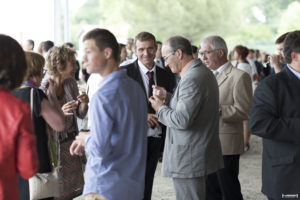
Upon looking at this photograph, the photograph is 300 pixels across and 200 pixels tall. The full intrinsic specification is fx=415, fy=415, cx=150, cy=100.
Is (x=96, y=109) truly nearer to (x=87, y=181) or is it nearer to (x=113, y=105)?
(x=113, y=105)

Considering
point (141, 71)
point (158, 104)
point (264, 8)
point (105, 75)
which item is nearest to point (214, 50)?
point (141, 71)

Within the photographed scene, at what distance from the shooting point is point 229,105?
3.83 metres

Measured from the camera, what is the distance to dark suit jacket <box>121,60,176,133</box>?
3.72m

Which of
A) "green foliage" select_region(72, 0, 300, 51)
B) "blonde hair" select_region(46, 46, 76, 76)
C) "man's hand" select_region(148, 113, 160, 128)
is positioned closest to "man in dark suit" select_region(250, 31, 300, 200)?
"man's hand" select_region(148, 113, 160, 128)

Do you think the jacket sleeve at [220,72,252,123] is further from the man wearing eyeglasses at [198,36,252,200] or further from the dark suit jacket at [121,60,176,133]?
the dark suit jacket at [121,60,176,133]

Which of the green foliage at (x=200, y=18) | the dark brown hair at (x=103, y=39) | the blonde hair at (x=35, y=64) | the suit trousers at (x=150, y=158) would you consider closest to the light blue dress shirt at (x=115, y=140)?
the dark brown hair at (x=103, y=39)

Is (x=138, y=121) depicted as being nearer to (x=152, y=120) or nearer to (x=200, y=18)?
(x=152, y=120)

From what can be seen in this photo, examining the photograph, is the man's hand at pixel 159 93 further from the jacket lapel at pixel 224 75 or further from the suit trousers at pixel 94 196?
the suit trousers at pixel 94 196

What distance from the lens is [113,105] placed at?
201 cm

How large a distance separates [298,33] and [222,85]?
142 cm

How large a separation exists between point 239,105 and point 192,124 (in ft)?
3.08

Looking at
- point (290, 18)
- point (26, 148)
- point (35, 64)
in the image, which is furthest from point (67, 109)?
point (290, 18)

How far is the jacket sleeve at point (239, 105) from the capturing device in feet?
12.3

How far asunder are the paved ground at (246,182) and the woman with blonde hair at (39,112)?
201 centimetres
